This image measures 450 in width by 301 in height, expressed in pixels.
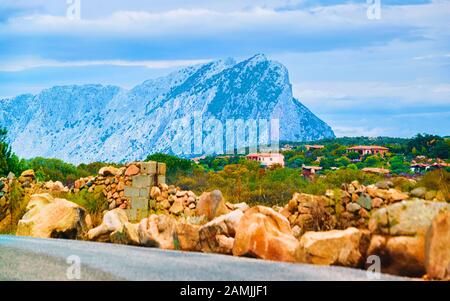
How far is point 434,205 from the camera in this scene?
10.3m

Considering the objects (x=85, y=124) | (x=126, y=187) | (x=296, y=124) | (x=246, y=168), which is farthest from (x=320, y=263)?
(x=85, y=124)

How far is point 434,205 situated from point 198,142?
6019cm

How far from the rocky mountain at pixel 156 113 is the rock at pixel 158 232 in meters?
45.7

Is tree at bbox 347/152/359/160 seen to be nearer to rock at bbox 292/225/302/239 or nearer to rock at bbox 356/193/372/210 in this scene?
rock at bbox 356/193/372/210

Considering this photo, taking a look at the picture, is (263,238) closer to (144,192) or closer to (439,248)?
(439,248)

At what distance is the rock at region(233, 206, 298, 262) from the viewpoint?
11055mm

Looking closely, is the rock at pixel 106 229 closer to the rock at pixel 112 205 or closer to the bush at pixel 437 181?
the rock at pixel 112 205

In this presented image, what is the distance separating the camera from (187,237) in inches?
518

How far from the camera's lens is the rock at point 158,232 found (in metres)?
13.3

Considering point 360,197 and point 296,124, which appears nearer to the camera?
point 360,197

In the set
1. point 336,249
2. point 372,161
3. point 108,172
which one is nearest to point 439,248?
point 336,249

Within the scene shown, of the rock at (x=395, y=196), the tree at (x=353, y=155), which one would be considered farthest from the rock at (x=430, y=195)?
the tree at (x=353, y=155)
